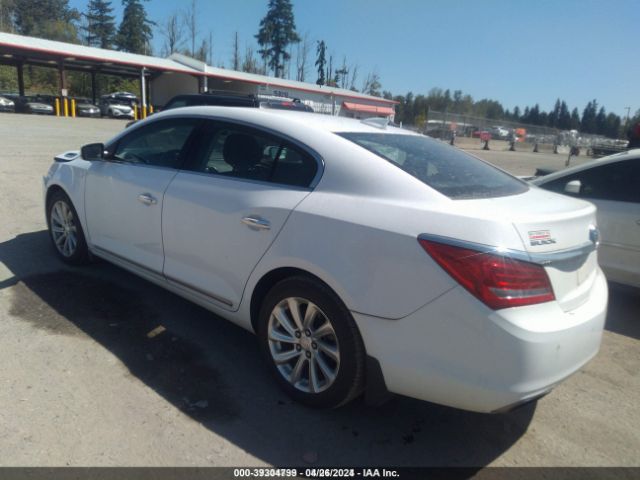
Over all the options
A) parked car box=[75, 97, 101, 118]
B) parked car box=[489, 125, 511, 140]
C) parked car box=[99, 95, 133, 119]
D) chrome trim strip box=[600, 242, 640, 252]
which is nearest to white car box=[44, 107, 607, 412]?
chrome trim strip box=[600, 242, 640, 252]

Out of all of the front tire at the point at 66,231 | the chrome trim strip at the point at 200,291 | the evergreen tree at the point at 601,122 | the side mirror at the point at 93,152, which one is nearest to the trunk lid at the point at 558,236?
the chrome trim strip at the point at 200,291

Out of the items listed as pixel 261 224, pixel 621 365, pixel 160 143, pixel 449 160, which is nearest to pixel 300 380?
pixel 261 224

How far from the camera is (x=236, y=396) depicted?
296cm

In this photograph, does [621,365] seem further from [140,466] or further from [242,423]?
[140,466]

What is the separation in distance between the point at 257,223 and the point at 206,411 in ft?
3.68

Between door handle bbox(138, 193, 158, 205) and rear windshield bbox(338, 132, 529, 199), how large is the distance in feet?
5.01

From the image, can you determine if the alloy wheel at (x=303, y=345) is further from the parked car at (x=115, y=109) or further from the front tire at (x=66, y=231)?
the parked car at (x=115, y=109)

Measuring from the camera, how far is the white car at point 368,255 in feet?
7.21

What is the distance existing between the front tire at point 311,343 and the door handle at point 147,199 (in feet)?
4.25

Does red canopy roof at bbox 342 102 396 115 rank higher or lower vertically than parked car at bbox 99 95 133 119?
higher

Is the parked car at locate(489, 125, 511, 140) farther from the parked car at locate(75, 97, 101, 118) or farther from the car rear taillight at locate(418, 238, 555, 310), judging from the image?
the car rear taillight at locate(418, 238, 555, 310)

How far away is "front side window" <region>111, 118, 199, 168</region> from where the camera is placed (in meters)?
3.69

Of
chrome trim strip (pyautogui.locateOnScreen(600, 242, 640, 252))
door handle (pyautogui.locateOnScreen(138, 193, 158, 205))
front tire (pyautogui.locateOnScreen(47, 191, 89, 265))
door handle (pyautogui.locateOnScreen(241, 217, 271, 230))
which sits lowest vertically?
front tire (pyautogui.locateOnScreen(47, 191, 89, 265))

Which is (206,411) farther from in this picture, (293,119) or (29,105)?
(29,105)
